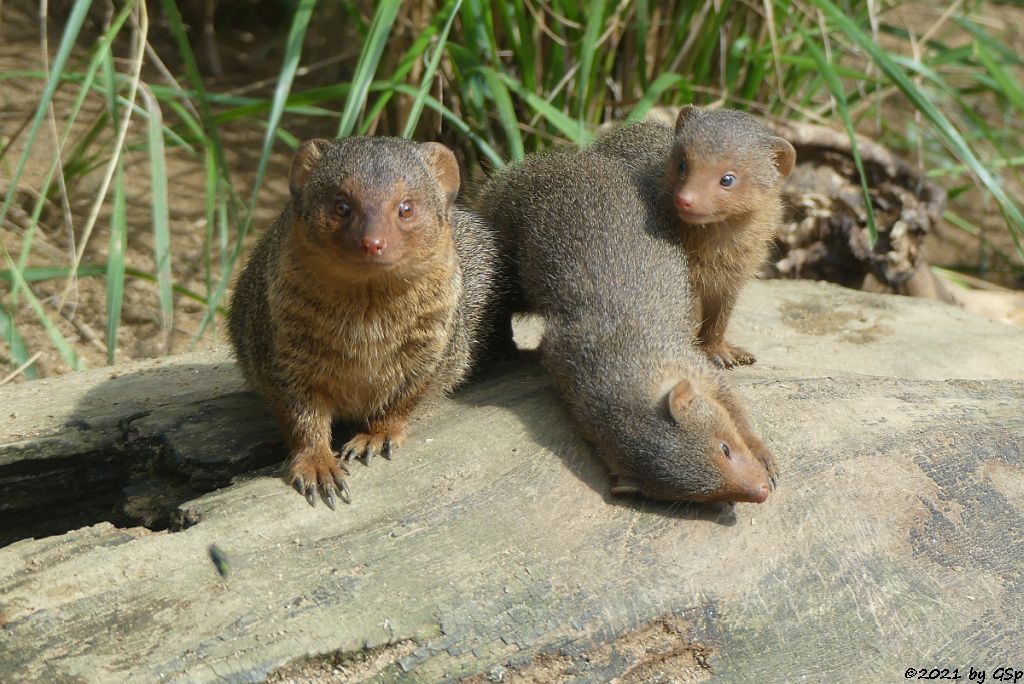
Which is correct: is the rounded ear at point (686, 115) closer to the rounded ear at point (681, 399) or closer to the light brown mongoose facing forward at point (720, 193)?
the light brown mongoose facing forward at point (720, 193)

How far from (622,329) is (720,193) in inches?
26.7

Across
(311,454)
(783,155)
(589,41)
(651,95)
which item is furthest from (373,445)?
(651,95)

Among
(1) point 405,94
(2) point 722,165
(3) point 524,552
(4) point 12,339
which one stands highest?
(2) point 722,165

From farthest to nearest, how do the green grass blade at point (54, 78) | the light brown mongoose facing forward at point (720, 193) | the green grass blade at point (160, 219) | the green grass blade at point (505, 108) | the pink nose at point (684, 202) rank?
the green grass blade at point (505, 108) → the green grass blade at point (160, 219) → the light brown mongoose facing forward at point (720, 193) → the pink nose at point (684, 202) → the green grass blade at point (54, 78)

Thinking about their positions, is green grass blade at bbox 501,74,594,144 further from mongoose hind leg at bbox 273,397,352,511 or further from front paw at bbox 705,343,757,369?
mongoose hind leg at bbox 273,397,352,511

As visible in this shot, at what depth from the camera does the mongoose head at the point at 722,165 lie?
345 cm

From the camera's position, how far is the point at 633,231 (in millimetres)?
3430

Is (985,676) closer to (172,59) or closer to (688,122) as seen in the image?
(688,122)

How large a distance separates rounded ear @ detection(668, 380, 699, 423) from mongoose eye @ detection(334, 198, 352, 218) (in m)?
0.93

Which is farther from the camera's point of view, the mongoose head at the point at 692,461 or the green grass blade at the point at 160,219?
the green grass blade at the point at 160,219

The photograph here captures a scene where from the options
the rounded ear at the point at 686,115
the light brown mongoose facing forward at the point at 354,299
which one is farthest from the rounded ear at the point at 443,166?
the rounded ear at the point at 686,115

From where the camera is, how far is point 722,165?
3.53 m

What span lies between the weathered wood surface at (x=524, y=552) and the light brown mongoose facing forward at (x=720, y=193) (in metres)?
0.57

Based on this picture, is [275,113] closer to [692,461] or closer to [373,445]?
[373,445]
